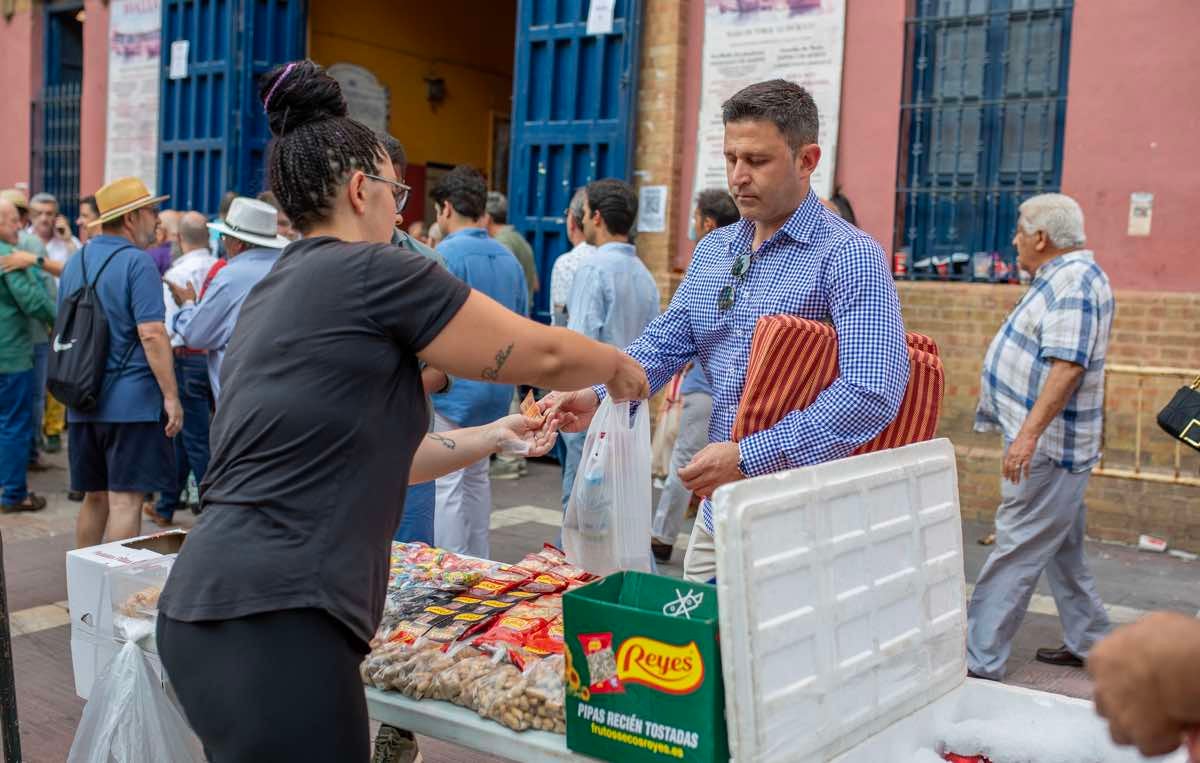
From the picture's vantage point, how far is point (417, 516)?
502cm

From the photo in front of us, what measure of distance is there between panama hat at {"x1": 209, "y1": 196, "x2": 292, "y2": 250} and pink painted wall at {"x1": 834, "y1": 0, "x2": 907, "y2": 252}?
441 centimetres

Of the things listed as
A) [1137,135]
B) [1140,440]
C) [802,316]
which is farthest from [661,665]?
[1137,135]

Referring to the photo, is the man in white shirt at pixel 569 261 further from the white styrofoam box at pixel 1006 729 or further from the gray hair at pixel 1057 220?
the white styrofoam box at pixel 1006 729

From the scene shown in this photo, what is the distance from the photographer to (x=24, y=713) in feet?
14.4

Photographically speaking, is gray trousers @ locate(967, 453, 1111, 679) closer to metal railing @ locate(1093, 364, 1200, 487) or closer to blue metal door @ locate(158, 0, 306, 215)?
metal railing @ locate(1093, 364, 1200, 487)

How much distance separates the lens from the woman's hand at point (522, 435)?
302 centimetres

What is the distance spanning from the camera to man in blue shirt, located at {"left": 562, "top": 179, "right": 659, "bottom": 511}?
621cm

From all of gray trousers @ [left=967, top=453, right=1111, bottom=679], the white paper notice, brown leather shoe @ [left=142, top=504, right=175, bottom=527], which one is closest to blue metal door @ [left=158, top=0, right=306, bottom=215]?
the white paper notice

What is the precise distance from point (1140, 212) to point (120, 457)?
6183 millimetres

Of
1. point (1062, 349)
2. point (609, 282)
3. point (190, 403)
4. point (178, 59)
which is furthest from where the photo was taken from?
point (178, 59)

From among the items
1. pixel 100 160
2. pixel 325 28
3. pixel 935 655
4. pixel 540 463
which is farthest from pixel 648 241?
pixel 100 160

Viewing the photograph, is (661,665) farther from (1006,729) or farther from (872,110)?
(872,110)

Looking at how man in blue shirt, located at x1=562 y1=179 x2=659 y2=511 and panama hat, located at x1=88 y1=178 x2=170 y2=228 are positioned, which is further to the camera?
man in blue shirt, located at x1=562 y1=179 x2=659 y2=511

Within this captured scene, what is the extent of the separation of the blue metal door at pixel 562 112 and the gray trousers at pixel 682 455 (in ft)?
10.7
